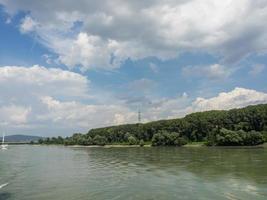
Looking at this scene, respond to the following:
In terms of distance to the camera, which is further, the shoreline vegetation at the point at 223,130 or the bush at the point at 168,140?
the bush at the point at 168,140

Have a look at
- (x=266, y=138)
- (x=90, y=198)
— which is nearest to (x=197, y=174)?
(x=90, y=198)

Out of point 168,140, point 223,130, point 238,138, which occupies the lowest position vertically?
point 238,138

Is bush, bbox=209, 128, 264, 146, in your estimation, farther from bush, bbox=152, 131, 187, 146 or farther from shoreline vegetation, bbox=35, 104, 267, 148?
bush, bbox=152, 131, 187, 146

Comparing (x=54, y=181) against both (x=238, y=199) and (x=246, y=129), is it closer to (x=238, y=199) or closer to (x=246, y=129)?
(x=238, y=199)

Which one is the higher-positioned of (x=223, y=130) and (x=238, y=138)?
(x=223, y=130)

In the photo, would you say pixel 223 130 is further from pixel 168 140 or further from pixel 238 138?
pixel 168 140

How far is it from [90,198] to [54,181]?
14693 millimetres

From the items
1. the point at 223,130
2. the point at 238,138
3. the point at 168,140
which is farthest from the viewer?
the point at 168,140

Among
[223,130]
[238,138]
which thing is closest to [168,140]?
[223,130]

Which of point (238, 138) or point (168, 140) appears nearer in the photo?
point (238, 138)

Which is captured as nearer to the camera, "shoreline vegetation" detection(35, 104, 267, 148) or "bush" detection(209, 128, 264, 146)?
"bush" detection(209, 128, 264, 146)

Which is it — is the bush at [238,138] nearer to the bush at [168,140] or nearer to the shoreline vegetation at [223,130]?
the shoreline vegetation at [223,130]

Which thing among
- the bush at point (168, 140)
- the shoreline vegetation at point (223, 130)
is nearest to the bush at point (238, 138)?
the shoreline vegetation at point (223, 130)

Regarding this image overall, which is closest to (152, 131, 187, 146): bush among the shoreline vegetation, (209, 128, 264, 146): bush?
the shoreline vegetation
